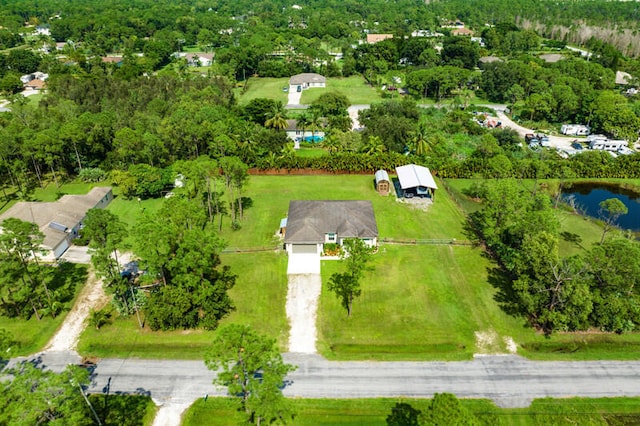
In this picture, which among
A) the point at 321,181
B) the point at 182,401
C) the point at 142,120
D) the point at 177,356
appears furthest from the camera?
the point at 142,120

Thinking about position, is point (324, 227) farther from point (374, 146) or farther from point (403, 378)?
point (374, 146)

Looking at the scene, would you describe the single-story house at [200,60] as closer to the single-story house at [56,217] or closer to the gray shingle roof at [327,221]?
the single-story house at [56,217]

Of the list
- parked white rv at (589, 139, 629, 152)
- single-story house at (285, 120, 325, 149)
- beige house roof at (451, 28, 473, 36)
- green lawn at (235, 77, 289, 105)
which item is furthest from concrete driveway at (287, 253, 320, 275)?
beige house roof at (451, 28, 473, 36)

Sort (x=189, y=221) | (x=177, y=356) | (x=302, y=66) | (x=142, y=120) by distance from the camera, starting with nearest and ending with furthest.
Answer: (x=177, y=356) → (x=189, y=221) → (x=142, y=120) → (x=302, y=66)

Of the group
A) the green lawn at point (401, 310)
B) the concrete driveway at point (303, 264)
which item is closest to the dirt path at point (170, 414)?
the green lawn at point (401, 310)

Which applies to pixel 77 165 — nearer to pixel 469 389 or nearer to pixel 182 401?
pixel 182 401

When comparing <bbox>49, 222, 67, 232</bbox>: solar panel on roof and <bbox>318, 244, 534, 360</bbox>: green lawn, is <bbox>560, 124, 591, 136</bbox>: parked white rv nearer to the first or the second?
<bbox>318, 244, 534, 360</bbox>: green lawn

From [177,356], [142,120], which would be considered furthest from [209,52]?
[177,356]
